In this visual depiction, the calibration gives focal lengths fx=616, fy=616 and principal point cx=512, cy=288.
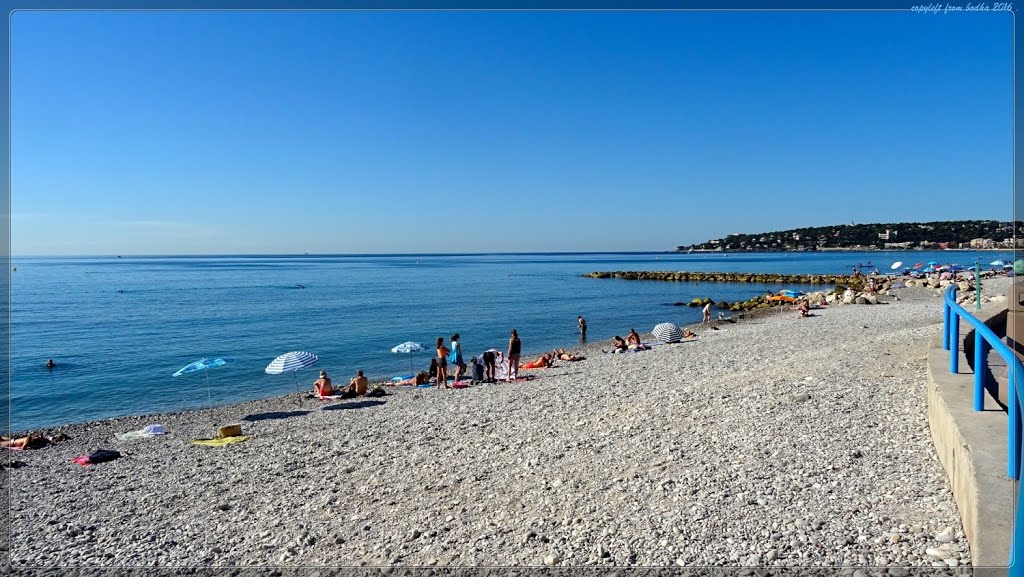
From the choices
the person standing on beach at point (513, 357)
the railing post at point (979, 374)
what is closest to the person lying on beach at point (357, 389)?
the person standing on beach at point (513, 357)

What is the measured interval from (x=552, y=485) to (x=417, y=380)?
1281 cm

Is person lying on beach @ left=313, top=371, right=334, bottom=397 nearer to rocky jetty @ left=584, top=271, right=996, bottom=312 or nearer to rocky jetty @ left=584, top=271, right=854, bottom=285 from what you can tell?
rocky jetty @ left=584, top=271, right=996, bottom=312

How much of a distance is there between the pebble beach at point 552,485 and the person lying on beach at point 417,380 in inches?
221

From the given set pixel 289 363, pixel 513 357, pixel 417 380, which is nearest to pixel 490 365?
pixel 513 357

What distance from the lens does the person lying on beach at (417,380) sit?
19844 millimetres

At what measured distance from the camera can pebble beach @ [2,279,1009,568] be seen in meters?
5.59

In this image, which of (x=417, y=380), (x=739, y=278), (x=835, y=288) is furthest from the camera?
(x=739, y=278)

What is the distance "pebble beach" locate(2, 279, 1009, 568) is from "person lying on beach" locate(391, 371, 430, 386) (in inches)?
221

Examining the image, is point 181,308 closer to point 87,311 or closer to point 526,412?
point 87,311

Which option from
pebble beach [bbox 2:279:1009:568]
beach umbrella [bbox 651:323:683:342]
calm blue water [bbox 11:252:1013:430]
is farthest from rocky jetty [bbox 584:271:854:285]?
pebble beach [bbox 2:279:1009:568]

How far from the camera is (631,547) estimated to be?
5.59 metres

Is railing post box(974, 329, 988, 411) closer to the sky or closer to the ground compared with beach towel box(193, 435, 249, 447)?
closer to the sky

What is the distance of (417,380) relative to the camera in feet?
65.1

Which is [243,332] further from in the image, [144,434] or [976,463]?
[976,463]
